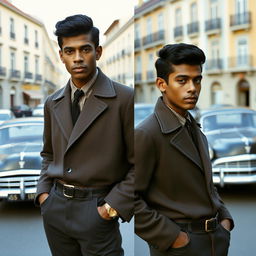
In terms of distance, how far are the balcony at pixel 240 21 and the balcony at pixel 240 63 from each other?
0.12m

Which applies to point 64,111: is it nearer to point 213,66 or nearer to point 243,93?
point 213,66

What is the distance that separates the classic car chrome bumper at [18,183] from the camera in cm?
158

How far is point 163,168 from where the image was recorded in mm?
1153

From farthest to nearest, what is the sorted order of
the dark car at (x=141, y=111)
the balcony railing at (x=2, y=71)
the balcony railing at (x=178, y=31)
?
1. the balcony railing at (x=2, y=71)
2. the balcony railing at (x=178, y=31)
3. the dark car at (x=141, y=111)

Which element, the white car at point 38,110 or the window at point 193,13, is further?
the white car at point 38,110

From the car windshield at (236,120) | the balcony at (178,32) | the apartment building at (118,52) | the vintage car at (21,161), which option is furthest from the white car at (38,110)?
the car windshield at (236,120)

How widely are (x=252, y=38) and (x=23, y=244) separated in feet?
4.34

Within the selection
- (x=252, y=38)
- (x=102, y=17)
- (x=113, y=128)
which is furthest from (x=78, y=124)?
(x=252, y=38)

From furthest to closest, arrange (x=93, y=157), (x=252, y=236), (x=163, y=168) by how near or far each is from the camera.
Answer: (x=252, y=236) < (x=93, y=157) < (x=163, y=168)

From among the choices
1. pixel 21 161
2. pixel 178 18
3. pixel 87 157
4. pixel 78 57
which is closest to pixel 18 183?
pixel 21 161

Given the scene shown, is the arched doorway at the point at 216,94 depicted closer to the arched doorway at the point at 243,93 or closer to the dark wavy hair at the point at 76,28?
the arched doorway at the point at 243,93

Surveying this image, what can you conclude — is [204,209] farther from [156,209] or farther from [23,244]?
[23,244]

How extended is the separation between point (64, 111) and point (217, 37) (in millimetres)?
680

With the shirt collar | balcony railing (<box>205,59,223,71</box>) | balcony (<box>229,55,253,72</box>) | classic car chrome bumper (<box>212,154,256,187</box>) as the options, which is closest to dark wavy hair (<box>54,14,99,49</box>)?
the shirt collar
